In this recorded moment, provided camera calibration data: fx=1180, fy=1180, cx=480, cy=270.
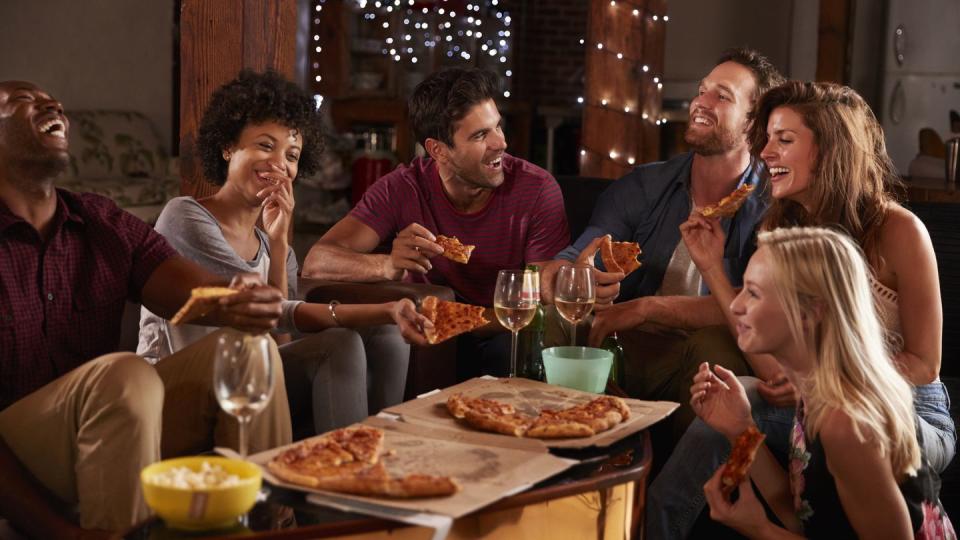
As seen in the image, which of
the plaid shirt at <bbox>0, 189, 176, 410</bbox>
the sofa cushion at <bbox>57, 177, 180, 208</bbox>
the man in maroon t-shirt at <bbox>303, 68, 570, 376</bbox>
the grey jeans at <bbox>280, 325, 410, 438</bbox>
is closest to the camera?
the plaid shirt at <bbox>0, 189, 176, 410</bbox>

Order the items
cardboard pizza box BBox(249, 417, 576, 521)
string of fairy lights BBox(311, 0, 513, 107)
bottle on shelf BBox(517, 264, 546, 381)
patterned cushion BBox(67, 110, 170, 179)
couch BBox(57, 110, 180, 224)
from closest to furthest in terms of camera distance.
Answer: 1. cardboard pizza box BBox(249, 417, 576, 521)
2. bottle on shelf BBox(517, 264, 546, 381)
3. couch BBox(57, 110, 180, 224)
4. patterned cushion BBox(67, 110, 170, 179)
5. string of fairy lights BBox(311, 0, 513, 107)

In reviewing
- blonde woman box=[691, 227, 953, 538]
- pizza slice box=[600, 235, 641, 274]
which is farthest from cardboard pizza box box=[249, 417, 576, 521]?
pizza slice box=[600, 235, 641, 274]

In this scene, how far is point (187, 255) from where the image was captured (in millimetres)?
2916

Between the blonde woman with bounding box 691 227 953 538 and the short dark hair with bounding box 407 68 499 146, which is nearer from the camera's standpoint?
the blonde woman with bounding box 691 227 953 538

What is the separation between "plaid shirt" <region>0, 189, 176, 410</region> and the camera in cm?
237

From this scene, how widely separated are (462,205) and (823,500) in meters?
1.76

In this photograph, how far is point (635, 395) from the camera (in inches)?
128

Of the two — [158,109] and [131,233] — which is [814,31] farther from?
[131,233]

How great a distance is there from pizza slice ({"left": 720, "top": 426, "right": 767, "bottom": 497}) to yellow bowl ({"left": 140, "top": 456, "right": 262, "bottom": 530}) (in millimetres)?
837

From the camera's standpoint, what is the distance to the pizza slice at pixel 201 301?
77.4 inches

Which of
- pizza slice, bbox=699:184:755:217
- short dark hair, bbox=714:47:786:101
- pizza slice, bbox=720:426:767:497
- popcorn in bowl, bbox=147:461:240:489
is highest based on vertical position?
short dark hair, bbox=714:47:786:101

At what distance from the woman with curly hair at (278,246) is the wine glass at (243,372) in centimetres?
102

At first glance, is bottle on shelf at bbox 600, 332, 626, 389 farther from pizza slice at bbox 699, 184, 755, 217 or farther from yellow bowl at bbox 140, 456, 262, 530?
yellow bowl at bbox 140, 456, 262, 530

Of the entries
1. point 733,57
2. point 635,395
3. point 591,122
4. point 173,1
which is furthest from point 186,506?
point 173,1
